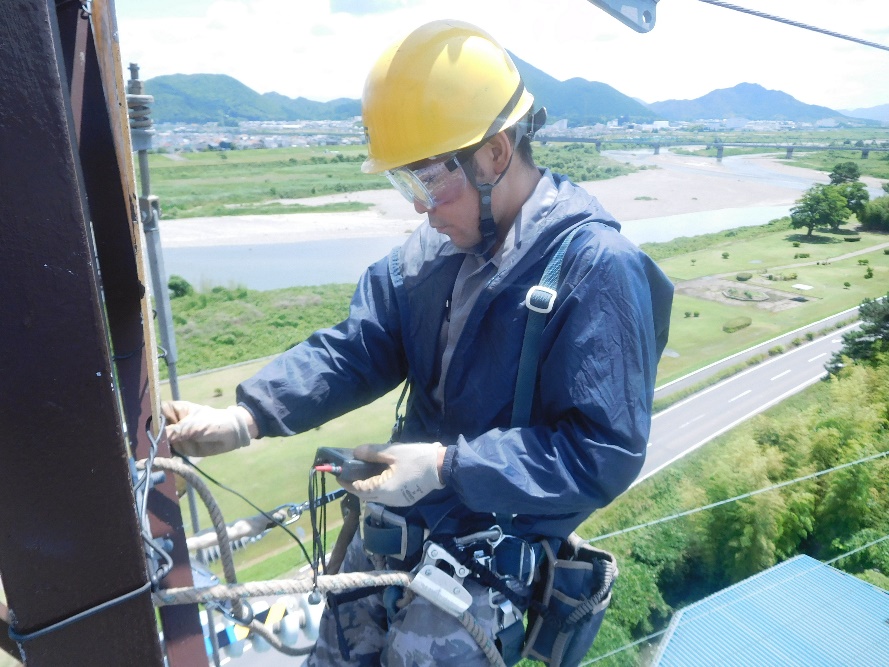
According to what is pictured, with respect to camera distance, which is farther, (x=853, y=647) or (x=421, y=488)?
(x=853, y=647)

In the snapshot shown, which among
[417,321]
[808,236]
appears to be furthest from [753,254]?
[417,321]

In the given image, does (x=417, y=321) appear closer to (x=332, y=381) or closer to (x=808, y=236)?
(x=332, y=381)

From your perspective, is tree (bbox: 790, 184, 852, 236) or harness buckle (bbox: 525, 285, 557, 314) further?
tree (bbox: 790, 184, 852, 236)

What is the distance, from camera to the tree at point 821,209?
23422mm

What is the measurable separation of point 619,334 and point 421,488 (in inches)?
20.2

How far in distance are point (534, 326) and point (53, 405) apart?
0.88m

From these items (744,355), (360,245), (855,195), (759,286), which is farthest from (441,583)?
(855,195)

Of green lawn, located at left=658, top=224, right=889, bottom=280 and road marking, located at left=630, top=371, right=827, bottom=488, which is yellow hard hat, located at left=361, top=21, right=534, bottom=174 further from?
green lawn, located at left=658, top=224, right=889, bottom=280

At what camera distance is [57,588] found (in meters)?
0.86

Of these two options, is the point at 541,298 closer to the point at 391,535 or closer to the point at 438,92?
the point at 438,92

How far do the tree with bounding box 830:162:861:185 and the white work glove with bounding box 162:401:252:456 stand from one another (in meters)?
26.8

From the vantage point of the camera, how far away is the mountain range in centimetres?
833

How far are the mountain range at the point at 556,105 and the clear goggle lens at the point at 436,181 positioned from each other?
24 centimetres

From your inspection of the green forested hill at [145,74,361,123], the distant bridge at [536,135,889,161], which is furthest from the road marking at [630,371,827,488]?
the green forested hill at [145,74,361,123]
